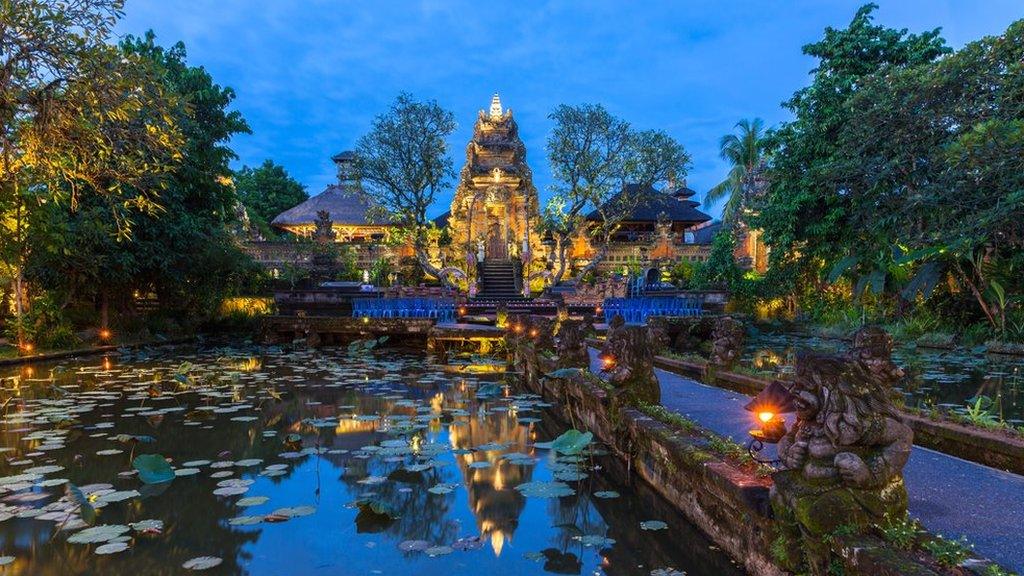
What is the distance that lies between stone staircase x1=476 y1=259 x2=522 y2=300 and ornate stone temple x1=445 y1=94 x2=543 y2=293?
176 cm

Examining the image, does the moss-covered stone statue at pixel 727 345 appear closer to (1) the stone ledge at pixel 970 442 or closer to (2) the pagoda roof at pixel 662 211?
(1) the stone ledge at pixel 970 442

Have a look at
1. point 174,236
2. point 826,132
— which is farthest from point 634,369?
point 826,132

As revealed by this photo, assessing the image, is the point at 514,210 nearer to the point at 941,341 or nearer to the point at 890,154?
the point at 890,154

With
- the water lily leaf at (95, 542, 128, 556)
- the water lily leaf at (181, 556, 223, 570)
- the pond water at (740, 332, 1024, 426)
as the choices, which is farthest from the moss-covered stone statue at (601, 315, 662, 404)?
the water lily leaf at (95, 542, 128, 556)

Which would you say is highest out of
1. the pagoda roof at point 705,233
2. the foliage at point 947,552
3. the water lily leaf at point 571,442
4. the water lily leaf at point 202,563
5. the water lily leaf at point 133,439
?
the pagoda roof at point 705,233

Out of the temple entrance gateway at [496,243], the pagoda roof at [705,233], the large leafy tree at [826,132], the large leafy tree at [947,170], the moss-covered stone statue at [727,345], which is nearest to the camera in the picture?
the moss-covered stone statue at [727,345]

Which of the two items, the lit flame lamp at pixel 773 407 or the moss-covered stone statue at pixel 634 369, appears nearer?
the lit flame lamp at pixel 773 407

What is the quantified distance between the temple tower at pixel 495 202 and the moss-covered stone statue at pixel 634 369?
76.5 feet

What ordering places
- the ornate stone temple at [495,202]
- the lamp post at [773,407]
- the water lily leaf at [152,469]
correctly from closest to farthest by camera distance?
the lamp post at [773,407] → the water lily leaf at [152,469] → the ornate stone temple at [495,202]

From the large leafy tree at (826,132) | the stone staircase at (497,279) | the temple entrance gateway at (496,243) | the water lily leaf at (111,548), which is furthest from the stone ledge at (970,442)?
the temple entrance gateway at (496,243)

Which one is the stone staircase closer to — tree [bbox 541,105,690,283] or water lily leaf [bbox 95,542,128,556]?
tree [bbox 541,105,690,283]

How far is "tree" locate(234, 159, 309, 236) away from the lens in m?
40.4

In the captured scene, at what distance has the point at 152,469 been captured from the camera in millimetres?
3830

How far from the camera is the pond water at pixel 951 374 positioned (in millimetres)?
6598
